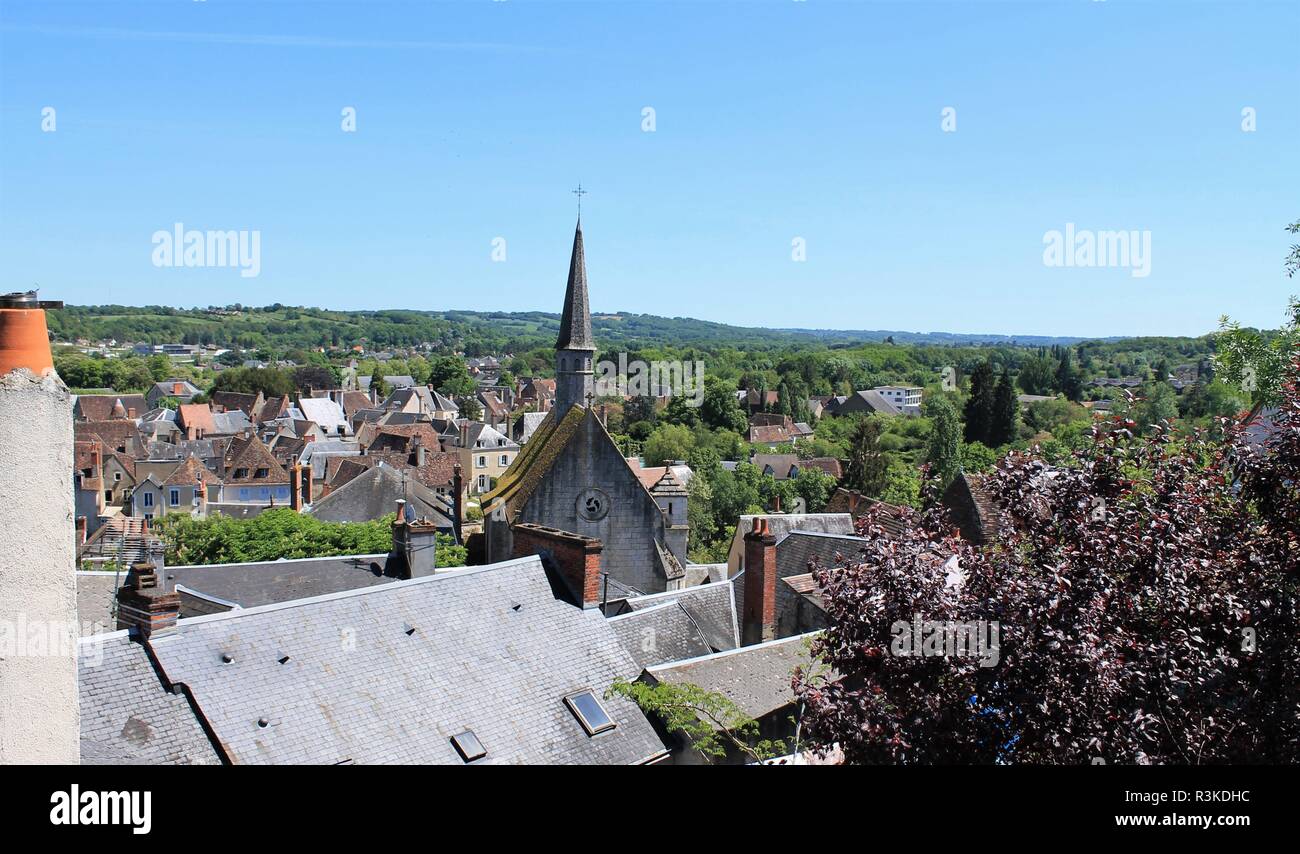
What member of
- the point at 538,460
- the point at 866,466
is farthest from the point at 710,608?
the point at 866,466

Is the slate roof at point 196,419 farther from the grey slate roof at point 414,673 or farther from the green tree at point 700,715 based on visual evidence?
the green tree at point 700,715

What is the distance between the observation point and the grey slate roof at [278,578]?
22.2 metres

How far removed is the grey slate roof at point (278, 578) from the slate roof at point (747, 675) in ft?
30.3

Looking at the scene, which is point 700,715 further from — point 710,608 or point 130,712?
point 130,712

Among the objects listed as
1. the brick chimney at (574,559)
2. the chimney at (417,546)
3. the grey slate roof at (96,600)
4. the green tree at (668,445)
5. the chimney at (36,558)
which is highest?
the chimney at (36,558)

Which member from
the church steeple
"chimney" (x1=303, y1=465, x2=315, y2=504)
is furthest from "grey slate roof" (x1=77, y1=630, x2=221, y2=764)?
"chimney" (x1=303, y1=465, x2=315, y2=504)

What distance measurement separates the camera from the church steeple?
118 ft

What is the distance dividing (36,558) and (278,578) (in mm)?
19043

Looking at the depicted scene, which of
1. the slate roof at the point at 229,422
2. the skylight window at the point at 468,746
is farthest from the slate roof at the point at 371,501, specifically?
the slate roof at the point at 229,422

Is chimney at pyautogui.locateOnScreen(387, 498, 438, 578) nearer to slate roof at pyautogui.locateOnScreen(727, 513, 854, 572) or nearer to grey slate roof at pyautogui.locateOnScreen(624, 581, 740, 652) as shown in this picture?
grey slate roof at pyautogui.locateOnScreen(624, 581, 740, 652)
